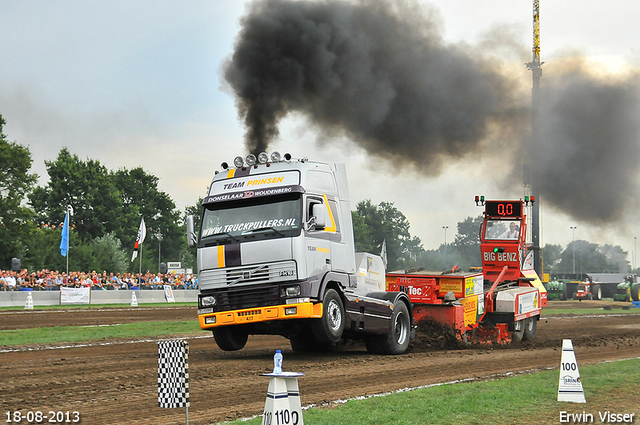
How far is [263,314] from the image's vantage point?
1236 cm

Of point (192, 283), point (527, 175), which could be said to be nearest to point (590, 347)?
point (527, 175)

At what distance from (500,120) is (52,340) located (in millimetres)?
15971

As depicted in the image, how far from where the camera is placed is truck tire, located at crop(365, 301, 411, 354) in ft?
46.9

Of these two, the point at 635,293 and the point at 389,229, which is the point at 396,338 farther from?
the point at 389,229

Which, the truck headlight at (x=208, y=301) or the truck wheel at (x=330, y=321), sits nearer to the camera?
the truck wheel at (x=330, y=321)

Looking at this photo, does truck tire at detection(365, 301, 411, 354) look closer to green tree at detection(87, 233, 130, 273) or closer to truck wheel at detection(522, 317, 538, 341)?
truck wheel at detection(522, 317, 538, 341)

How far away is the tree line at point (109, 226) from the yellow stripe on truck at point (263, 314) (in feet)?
74.5

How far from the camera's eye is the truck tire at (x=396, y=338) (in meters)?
14.3

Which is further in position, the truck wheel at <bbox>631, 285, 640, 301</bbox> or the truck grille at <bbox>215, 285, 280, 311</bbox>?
the truck wheel at <bbox>631, 285, 640, 301</bbox>

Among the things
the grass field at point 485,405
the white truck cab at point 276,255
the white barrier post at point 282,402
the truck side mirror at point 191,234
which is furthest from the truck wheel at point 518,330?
the white barrier post at point 282,402

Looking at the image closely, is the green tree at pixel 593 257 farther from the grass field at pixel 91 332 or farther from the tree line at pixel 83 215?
the grass field at pixel 91 332

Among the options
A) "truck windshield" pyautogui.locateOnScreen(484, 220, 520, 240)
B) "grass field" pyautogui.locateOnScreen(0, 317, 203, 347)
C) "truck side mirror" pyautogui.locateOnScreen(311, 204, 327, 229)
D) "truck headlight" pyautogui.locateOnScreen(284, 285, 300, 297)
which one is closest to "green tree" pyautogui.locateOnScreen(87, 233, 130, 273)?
"grass field" pyautogui.locateOnScreen(0, 317, 203, 347)

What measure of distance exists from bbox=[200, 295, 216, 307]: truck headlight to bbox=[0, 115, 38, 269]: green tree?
162ft

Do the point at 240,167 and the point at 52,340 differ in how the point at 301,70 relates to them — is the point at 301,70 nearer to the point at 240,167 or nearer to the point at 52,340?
the point at 240,167
